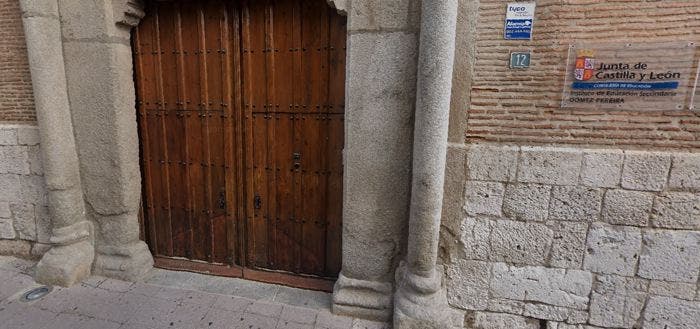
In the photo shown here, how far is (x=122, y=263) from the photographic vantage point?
2.75m

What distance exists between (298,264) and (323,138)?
115 centimetres

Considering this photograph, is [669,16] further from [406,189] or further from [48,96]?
[48,96]

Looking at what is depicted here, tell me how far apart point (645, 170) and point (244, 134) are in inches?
110

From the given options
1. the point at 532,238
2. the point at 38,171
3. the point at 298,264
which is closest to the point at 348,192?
the point at 298,264

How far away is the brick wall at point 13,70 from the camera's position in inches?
105

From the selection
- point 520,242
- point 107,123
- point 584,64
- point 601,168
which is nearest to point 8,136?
point 107,123

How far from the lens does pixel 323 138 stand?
251 cm

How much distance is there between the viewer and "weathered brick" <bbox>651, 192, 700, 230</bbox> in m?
1.89

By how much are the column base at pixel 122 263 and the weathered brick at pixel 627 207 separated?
3.62 metres

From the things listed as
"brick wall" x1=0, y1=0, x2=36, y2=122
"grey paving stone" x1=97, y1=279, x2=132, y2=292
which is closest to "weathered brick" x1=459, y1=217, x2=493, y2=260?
"grey paving stone" x1=97, y1=279, x2=132, y2=292

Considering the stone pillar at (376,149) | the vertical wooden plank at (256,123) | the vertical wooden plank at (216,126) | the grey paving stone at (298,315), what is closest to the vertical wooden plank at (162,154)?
the vertical wooden plank at (216,126)

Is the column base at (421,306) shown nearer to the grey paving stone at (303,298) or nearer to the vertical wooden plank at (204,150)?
the grey paving stone at (303,298)

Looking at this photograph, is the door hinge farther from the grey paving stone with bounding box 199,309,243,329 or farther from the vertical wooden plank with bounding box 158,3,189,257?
the grey paving stone with bounding box 199,309,243,329

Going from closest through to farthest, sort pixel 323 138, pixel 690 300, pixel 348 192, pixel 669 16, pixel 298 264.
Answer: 1. pixel 669 16
2. pixel 690 300
3. pixel 348 192
4. pixel 323 138
5. pixel 298 264
